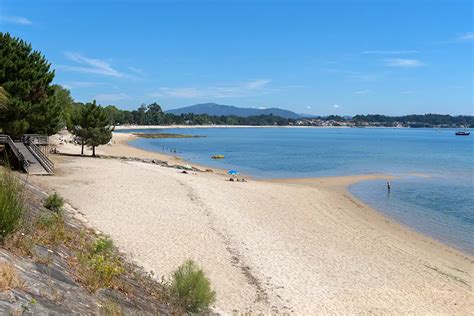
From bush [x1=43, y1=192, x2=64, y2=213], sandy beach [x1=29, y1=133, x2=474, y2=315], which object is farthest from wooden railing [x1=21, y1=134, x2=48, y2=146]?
bush [x1=43, y1=192, x2=64, y2=213]

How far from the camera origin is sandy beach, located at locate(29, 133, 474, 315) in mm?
11883

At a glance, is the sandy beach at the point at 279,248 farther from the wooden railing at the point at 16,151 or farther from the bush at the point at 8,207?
the bush at the point at 8,207

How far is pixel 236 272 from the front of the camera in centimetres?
1300

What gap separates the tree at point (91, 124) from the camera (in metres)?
41.5

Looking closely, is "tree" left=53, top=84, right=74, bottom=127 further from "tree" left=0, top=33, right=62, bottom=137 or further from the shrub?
the shrub

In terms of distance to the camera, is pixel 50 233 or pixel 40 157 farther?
pixel 40 157

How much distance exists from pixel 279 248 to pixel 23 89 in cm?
2196

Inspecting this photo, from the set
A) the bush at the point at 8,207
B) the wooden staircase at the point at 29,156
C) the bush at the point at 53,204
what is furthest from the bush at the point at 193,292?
the wooden staircase at the point at 29,156

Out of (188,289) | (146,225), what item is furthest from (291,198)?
(188,289)

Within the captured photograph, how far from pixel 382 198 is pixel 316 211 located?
10335mm

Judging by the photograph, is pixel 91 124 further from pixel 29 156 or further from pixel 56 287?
pixel 56 287

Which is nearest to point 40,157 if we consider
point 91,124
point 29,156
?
point 29,156

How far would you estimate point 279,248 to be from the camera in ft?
52.5

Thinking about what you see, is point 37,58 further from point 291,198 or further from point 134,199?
point 291,198
